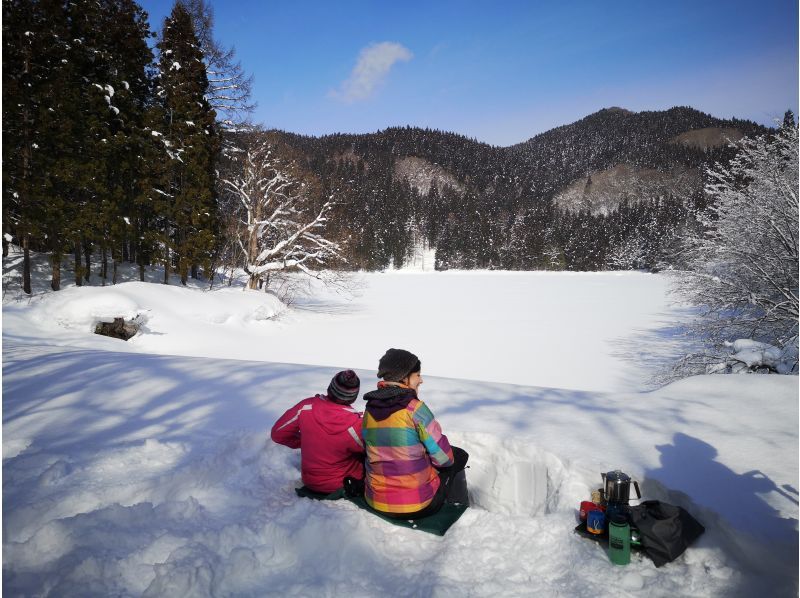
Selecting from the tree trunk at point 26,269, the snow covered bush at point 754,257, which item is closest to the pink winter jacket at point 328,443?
the snow covered bush at point 754,257

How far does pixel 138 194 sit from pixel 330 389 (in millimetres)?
18729

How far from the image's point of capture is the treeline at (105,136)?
12852mm

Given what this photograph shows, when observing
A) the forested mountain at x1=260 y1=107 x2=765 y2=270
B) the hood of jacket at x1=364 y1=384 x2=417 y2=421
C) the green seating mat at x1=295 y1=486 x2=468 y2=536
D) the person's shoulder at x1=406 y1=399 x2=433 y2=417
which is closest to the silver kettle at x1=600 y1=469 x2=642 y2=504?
the green seating mat at x1=295 y1=486 x2=468 y2=536

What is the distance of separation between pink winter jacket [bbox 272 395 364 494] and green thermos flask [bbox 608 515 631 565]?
72.6 inches

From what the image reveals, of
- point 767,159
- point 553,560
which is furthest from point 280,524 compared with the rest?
point 767,159

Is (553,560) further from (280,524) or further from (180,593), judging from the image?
(180,593)

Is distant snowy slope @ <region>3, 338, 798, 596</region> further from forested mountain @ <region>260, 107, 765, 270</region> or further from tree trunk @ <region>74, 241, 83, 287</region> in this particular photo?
forested mountain @ <region>260, 107, 765, 270</region>

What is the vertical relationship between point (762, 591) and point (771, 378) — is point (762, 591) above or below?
below

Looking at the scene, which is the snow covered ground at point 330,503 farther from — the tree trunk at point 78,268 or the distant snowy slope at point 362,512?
the tree trunk at point 78,268

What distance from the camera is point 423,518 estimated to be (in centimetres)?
292

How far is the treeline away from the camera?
12852 millimetres

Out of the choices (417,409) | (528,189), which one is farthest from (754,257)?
(528,189)

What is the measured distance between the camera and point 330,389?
3.12 meters

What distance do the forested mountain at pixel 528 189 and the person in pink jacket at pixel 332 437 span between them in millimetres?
14936
